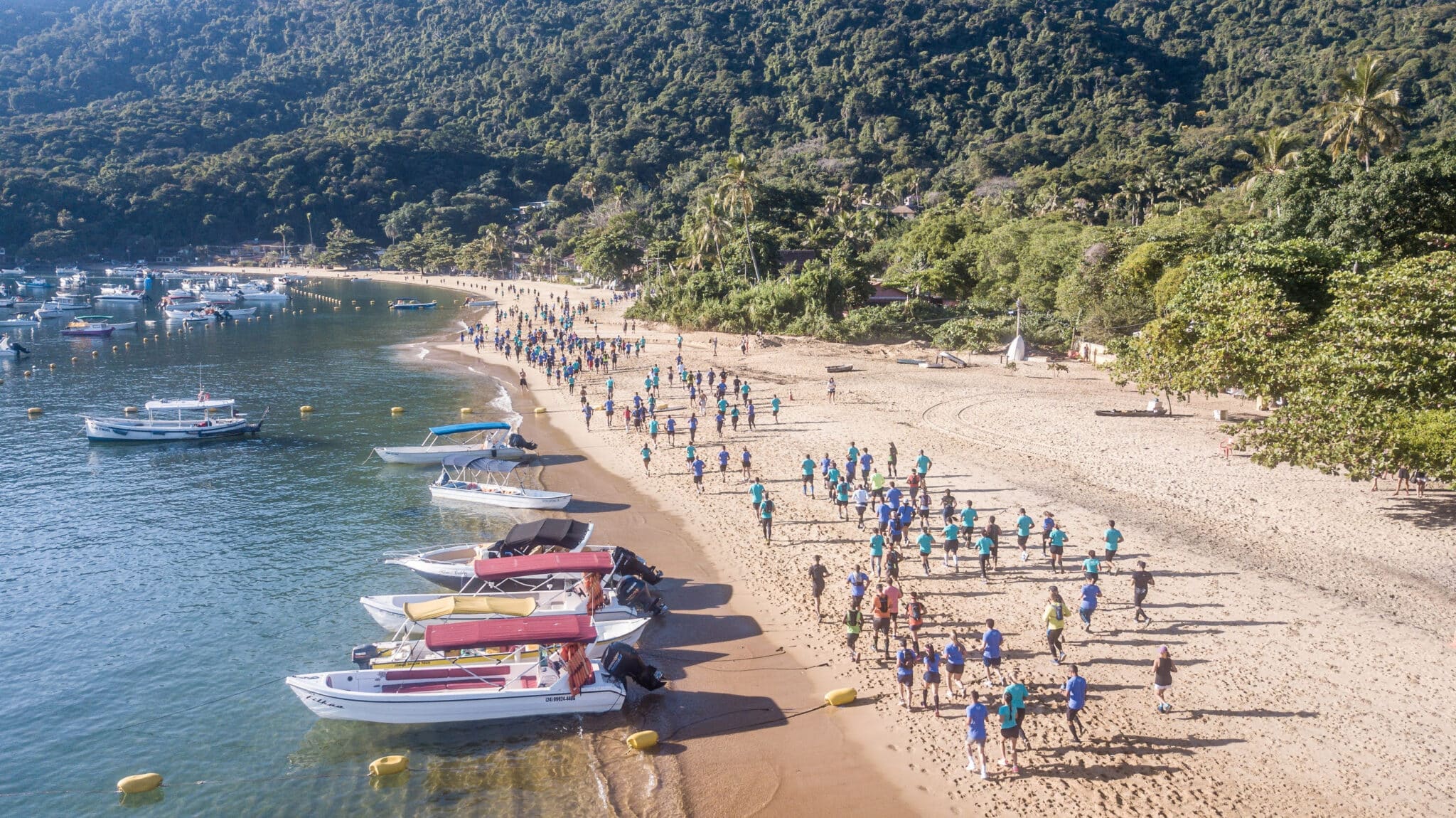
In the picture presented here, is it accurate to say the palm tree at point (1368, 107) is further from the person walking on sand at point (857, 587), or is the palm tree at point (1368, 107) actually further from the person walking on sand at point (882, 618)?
the person walking on sand at point (882, 618)

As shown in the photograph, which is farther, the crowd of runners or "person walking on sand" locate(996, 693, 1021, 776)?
the crowd of runners

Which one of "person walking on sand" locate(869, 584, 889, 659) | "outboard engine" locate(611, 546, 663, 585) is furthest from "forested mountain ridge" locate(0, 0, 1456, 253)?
"person walking on sand" locate(869, 584, 889, 659)

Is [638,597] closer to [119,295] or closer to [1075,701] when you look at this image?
[1075,701]

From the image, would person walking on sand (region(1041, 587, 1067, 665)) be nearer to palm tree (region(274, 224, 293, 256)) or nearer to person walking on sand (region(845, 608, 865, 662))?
person walking on sand (region(845, 608, 865, 662))

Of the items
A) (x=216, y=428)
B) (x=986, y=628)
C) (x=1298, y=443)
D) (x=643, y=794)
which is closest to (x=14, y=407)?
(x=216, y=428)

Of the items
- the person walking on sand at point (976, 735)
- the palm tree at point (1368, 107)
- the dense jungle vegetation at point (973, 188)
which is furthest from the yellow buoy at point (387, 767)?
the palm tree at point (1368, 107)
